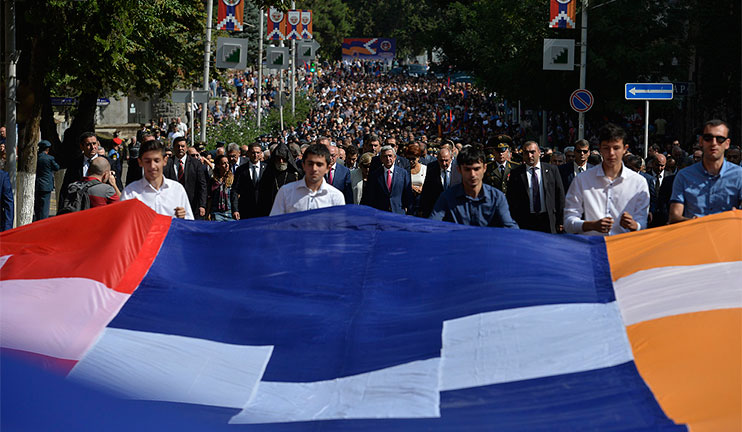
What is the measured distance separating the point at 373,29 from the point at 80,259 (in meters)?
137

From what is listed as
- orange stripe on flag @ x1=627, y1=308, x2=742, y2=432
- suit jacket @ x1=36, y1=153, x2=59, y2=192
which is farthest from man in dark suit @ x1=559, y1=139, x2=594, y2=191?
suit jacket @ x1=36, y1=153, x2=59, y2=192

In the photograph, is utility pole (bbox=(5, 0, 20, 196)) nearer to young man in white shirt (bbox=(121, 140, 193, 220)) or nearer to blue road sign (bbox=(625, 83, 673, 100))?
young man in white shirt (bbox=(121, 140, 193, 220))

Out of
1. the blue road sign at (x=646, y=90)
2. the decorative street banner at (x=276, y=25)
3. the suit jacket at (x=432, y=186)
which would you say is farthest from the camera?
the decorative street banner at (x=276, y=25)

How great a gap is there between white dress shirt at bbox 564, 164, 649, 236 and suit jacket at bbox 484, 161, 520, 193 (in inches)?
156

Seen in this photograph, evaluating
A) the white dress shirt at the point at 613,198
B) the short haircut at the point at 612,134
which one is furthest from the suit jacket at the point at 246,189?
Answer: the short haircut at the point at 612,134

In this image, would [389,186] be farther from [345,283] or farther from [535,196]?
[345,283]

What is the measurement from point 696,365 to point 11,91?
46.6 feet

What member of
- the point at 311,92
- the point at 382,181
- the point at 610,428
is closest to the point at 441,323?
the point at 610,428

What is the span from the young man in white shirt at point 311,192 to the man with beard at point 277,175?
368 cm

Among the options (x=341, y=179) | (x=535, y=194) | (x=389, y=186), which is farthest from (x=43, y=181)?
(x=535, y=194)

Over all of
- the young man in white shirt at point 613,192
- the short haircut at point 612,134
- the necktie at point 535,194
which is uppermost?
the short haircut at point 612,134

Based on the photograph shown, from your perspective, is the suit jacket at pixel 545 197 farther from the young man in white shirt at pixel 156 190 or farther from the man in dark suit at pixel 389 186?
the young man in white shirt at pixel 156 190

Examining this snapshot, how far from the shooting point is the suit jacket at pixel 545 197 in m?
11.6

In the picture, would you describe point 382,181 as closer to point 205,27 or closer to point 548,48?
point 548,48
